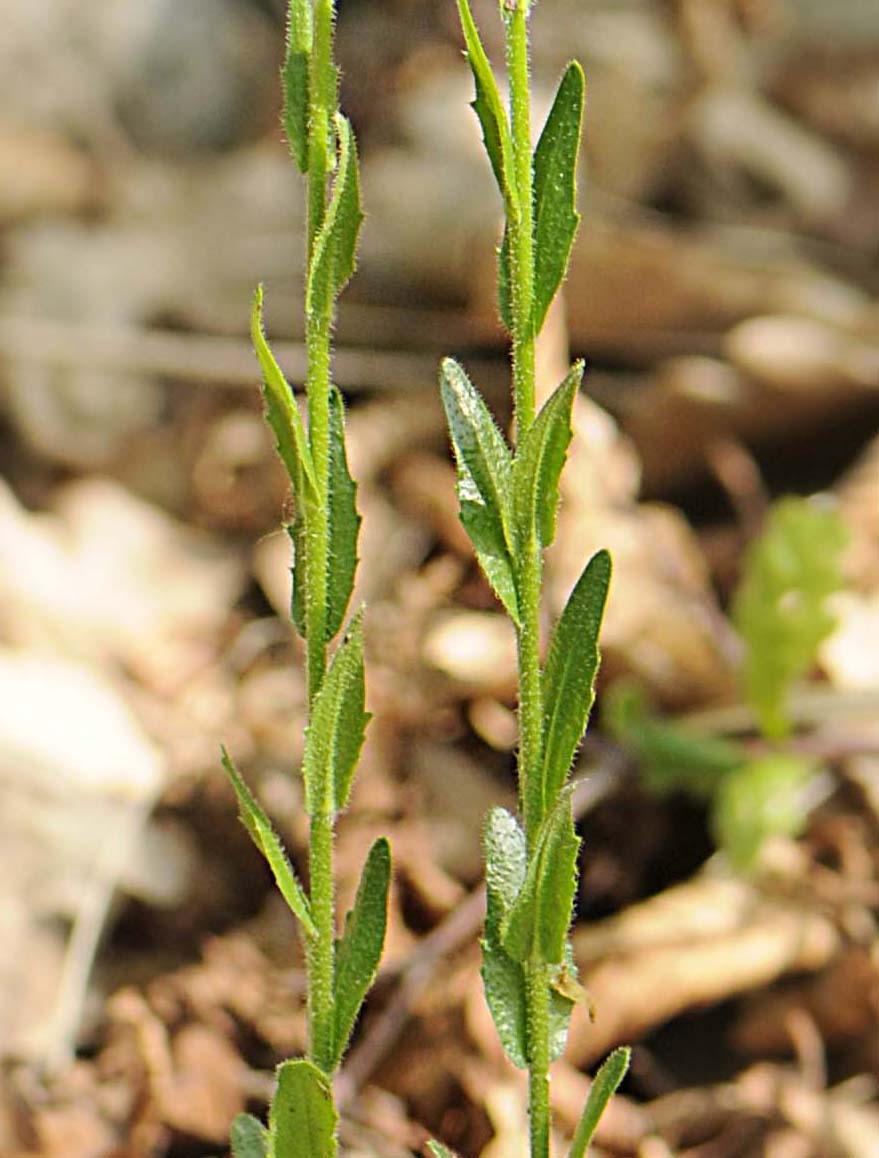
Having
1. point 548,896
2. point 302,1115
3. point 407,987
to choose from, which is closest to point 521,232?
point 548,896

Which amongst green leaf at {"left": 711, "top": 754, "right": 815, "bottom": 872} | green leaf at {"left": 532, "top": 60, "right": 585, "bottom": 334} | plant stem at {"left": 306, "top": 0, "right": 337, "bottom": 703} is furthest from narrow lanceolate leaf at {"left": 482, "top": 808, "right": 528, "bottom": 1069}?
green leaf at {"left": 711, "top": 754, "right": 815, "bottom": 872}

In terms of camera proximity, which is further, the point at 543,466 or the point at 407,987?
the point at 407,987

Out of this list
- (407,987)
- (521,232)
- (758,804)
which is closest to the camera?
(521,232)

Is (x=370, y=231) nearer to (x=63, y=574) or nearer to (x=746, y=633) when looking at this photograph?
(x=63, y=574)

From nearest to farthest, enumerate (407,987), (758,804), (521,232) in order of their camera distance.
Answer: (521,232)
(407,987)
(758,804)

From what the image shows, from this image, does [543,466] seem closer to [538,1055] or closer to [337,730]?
[337,730]

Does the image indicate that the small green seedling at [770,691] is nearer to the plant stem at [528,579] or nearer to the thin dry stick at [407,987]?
the thin dry stick at [407,987]
